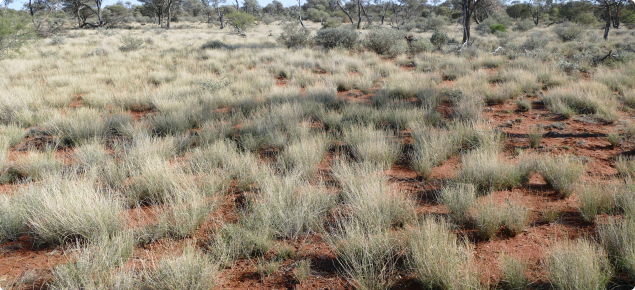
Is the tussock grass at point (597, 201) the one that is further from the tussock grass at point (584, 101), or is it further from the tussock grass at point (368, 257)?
the tussock grass at point (584, 101)

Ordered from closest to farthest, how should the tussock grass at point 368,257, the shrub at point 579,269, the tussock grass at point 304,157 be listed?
the shrub at point 579,269
the tussock grass at point 368,257
the tussock grass at point 304,157

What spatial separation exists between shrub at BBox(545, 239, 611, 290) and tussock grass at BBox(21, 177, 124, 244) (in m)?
3.46

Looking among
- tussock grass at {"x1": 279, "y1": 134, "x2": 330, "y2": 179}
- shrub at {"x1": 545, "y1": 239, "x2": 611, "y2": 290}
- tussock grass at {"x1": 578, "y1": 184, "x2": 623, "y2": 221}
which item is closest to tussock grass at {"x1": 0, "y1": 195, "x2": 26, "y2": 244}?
tussock grass at {"x1": 279, "y1": 134, "x2": 330, "y2": 179}

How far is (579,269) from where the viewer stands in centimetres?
206

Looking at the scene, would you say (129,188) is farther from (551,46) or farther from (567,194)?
(551,46)

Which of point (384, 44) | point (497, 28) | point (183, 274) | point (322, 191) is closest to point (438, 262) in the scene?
point (322, 191)

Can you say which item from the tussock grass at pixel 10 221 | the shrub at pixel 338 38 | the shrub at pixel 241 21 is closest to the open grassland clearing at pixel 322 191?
the tussock grass at pixel 10 221

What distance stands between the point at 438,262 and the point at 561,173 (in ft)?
7.66

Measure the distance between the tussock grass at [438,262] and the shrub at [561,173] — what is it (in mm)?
1870

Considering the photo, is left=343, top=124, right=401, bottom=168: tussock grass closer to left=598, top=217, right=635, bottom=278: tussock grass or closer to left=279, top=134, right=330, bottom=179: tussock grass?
left=279, top=134, right=330, bottom=179: tussock grass

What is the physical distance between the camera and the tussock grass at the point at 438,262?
217 cm

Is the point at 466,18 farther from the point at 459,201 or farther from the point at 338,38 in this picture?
the point at 459,201

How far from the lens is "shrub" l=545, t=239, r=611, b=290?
203 cm

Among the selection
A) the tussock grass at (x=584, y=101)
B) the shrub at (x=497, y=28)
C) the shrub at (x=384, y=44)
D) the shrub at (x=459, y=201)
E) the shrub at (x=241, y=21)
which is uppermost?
the shrub at (x=241, y=21)
